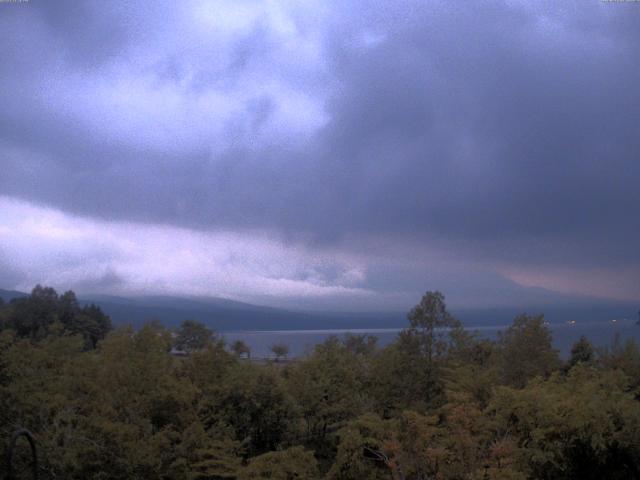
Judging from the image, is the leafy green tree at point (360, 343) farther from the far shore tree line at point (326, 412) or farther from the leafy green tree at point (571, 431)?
the leafy green tree at point (571, 431)

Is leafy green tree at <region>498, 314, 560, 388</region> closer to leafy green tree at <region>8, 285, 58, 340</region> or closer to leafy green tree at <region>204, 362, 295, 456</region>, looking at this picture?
leafy green tree at <region>204, 362, 295, 456</region>

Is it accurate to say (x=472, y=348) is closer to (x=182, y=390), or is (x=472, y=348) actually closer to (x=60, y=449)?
(x=182, y=390)

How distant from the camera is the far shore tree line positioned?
1502 cm

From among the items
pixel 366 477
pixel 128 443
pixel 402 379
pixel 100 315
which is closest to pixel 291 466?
pixel 366 477

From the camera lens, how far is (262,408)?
20.2 meters

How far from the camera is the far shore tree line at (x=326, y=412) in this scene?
15023 mm

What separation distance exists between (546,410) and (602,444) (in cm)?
161

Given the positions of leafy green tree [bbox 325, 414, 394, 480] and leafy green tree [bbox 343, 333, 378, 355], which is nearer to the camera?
leafy green tree [bbox 325, 414, 394, 480]

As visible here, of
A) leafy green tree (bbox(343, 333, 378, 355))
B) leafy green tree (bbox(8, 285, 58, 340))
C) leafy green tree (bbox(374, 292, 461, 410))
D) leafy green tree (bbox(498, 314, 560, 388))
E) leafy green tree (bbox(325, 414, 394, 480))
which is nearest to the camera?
leafy green tree (bbox(325, 414, 394, 480))

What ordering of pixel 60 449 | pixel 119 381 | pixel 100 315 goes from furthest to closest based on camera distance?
1. pixel 100 315
2. pixel 119 381
3. pixel 60 449

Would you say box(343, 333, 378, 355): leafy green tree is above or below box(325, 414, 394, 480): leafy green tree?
above

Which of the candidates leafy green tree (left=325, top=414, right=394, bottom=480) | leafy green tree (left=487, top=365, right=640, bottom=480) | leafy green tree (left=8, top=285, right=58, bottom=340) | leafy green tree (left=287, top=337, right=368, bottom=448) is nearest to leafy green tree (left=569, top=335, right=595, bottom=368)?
leafy green tree (left=287, top=337, right=368, bottom=448)

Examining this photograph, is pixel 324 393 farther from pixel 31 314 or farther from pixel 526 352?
pixel 31 314

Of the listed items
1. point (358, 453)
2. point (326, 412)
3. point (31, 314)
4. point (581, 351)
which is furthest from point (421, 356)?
point (31, 314)
